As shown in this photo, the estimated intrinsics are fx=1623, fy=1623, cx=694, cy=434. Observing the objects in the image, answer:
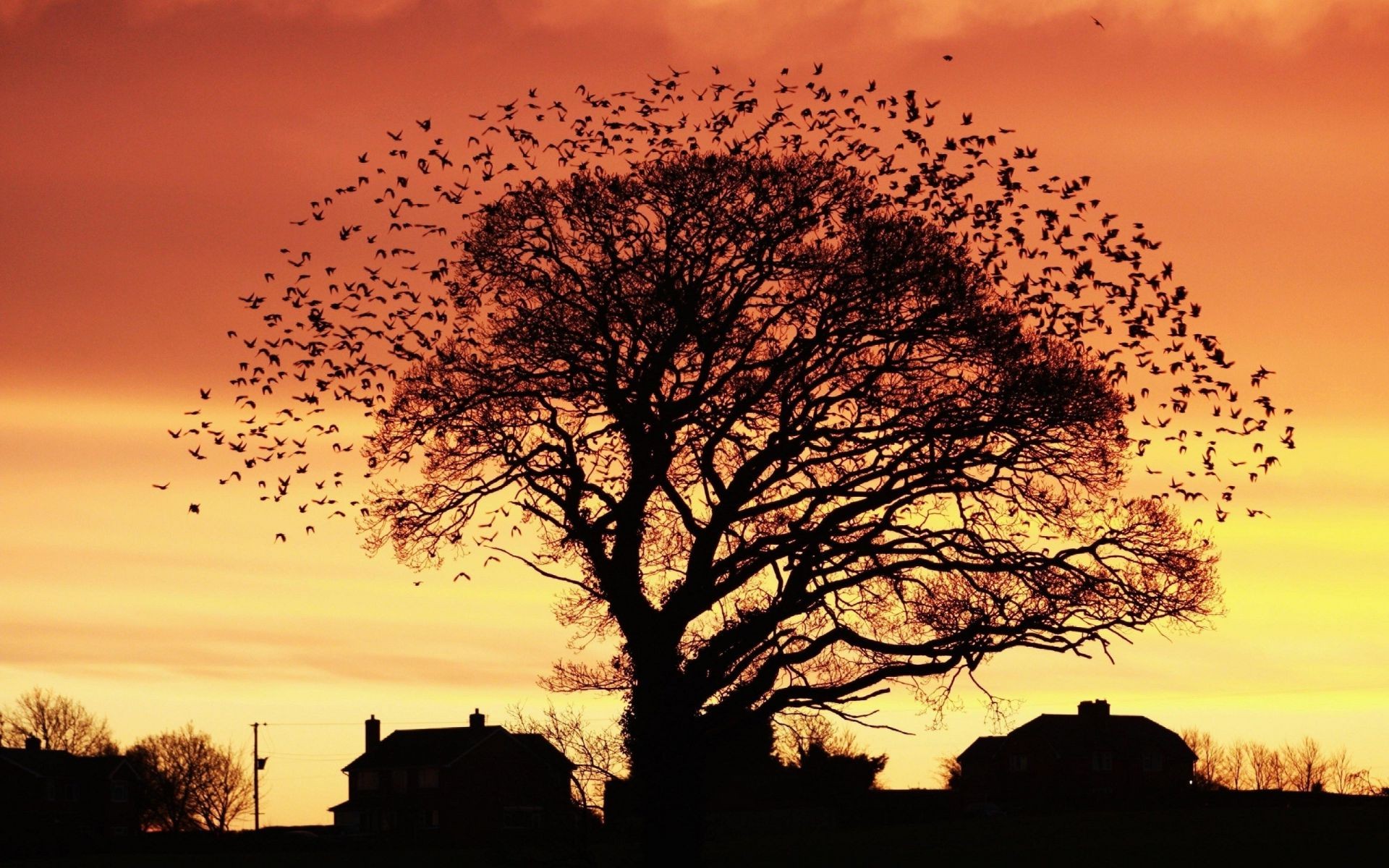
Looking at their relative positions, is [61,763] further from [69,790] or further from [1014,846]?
[1014,846]

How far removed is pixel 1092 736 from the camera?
123 metres

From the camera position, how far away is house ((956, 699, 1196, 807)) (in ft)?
397

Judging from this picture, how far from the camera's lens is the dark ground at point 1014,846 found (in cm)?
3822

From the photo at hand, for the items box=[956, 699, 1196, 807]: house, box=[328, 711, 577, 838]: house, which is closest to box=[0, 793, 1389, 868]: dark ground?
box=[328, 711, 577, 838]: house

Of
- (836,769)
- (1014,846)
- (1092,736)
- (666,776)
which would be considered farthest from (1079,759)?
(666,776)

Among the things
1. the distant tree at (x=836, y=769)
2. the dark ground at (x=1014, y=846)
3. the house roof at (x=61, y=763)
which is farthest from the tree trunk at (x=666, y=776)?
the house roof at (x=61, y=763)

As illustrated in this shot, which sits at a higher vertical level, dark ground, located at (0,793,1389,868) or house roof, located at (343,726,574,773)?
house roof, located at (343,726,574,773)

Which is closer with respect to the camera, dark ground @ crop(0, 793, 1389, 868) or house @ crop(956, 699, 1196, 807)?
dark ground @ crop(0, 793, 1389, 868)

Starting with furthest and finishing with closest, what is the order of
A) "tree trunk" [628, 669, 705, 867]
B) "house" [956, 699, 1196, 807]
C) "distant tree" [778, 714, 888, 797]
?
"house" [956, 699, 1196, 807] < "distant tree" [778, 714, 888, 797] < "tree trunk" [628, 669, 705, 867]

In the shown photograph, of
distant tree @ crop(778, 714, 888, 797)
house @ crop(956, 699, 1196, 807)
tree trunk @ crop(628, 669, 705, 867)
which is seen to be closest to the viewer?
tree trunk @ crop(628, 669, 705, 867)

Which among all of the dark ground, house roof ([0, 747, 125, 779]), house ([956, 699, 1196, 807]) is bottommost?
the dark ground

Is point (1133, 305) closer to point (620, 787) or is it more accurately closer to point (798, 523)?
point (798, 523)

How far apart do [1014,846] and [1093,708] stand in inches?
3239

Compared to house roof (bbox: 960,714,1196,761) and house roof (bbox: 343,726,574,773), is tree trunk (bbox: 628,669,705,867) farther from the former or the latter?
house roof (bbox: 960,714,1196,761)
